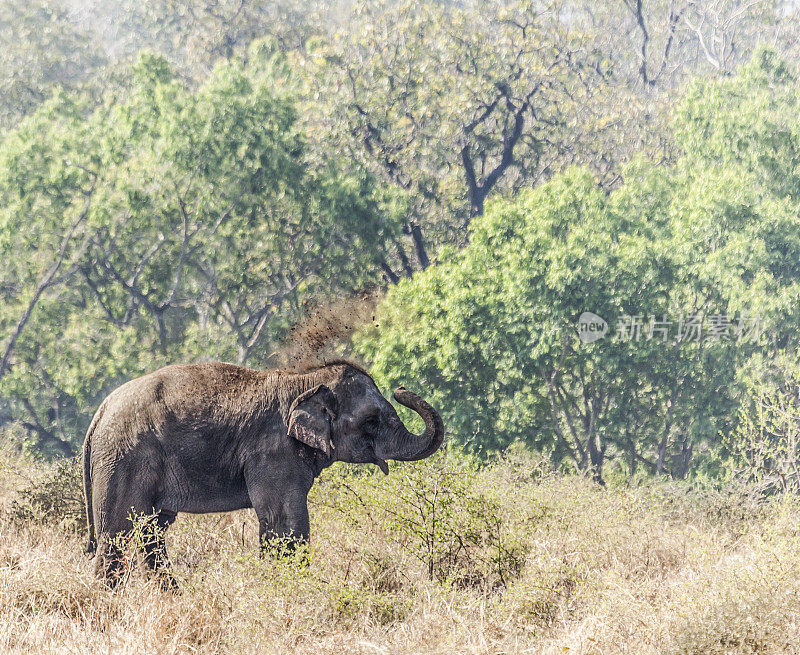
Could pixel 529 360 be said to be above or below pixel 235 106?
below

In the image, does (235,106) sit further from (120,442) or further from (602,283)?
(120,442)

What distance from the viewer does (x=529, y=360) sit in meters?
19.2

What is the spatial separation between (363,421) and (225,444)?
128 cm

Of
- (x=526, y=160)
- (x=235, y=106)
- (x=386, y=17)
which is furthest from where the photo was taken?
(x=526, y=160)

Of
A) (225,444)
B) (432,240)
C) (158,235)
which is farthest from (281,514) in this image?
(432,240)

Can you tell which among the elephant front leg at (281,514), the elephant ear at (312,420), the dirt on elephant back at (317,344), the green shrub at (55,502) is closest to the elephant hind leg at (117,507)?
the elephant front leg at (281,514)

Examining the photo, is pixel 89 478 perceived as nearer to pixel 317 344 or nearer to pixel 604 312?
pixel 317 344

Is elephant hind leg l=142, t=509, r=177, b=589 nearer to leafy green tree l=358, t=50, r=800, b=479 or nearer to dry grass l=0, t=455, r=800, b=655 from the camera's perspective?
dry grass l=0, t=455, r=800, b=655

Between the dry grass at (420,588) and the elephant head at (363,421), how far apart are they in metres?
0.27

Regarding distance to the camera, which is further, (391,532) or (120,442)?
(391,532)

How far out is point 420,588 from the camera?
8359 mm

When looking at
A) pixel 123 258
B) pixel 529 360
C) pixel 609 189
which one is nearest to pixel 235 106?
pixel 123 258

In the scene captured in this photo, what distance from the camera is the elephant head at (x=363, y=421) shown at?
8.91 meters

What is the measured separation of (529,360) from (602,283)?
2.06 metres
